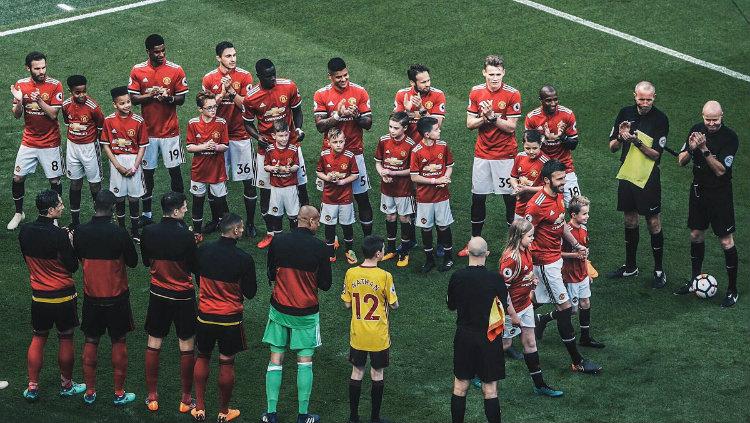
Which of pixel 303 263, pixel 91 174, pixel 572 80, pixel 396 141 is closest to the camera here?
pixel 303 263

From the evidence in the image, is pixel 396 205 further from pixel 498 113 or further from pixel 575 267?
pixel 575 267

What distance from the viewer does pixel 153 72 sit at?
56.2 feet

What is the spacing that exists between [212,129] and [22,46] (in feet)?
25.7

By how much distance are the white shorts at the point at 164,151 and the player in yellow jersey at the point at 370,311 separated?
5.75 meters

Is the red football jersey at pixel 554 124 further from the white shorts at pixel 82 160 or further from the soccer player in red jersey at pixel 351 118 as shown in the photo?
the white shorts at pixel 82 160

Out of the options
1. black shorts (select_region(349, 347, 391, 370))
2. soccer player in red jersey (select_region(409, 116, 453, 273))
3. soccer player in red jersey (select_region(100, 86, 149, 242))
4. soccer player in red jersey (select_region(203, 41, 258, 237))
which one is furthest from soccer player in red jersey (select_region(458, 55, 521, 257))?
soccer player in red jersey (select_region(100, 86, 149, 242))

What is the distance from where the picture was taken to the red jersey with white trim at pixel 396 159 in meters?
15.8

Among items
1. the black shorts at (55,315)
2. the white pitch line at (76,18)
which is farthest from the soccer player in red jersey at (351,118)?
the white pitch line at (76,18)

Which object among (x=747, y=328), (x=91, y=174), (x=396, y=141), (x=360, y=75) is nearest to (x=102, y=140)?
(x=91, y=174)

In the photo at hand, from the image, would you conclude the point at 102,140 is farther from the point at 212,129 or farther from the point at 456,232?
the point at 456,232

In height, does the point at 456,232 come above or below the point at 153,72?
below

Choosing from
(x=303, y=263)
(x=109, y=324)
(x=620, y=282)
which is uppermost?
(x=303, y=263)

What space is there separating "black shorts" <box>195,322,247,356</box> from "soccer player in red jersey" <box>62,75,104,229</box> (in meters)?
4.81

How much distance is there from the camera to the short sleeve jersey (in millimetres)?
12164
